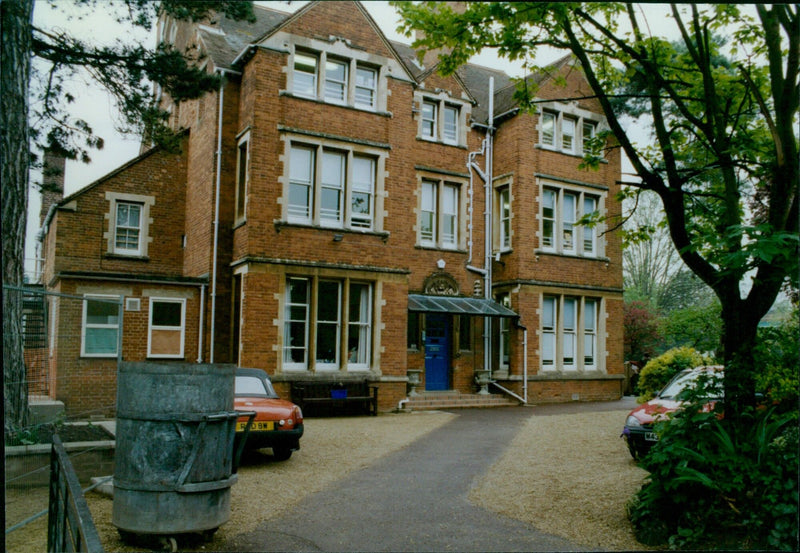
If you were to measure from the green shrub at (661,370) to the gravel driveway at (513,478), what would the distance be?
3.75 feet

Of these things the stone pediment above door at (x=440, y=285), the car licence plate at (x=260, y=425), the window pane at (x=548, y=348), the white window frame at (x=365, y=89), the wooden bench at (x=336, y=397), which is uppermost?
the white window frame at (x=365, y=89)

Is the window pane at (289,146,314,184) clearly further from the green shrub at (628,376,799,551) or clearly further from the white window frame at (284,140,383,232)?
the green shrub at (628,376,799,551)

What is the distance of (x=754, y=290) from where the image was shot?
6.64m

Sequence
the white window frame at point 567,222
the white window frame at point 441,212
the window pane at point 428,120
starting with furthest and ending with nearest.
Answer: the white window frame at point 567,222 < the window pane at point 428,120 < the white window frame at point 441,212

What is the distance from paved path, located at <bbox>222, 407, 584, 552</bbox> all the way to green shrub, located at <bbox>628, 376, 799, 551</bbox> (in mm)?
920

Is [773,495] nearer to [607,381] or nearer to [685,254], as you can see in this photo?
[685,254]

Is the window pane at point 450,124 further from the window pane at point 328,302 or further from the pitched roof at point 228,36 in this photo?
the window pane at point 328,302

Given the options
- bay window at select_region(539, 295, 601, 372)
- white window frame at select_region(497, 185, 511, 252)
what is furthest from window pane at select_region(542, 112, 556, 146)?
bay window at select_region(539, 295, 601, 372)

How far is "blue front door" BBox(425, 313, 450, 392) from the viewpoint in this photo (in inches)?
824

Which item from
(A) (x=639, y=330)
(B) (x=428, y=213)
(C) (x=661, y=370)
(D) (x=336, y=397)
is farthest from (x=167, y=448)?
(A) (x=639, y=330)

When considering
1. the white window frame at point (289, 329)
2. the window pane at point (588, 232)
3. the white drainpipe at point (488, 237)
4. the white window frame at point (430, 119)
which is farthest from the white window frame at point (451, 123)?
the white window frame at point (289, 329)

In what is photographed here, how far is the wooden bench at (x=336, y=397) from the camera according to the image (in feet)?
54.3

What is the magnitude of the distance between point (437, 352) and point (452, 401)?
1.85 metres

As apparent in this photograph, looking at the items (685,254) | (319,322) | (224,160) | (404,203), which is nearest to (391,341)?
(319,322)
